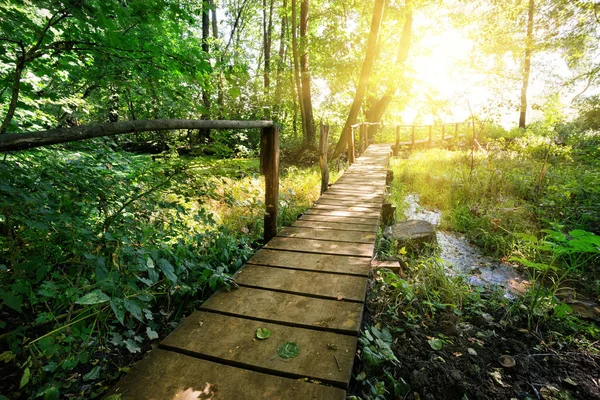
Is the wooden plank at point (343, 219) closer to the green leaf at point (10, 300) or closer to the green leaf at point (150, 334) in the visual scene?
the green leaf at point (150, 334)

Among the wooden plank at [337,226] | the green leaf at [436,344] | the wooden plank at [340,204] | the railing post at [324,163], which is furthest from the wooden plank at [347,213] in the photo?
the railing post at [324,163]

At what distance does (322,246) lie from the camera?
298 centimetres

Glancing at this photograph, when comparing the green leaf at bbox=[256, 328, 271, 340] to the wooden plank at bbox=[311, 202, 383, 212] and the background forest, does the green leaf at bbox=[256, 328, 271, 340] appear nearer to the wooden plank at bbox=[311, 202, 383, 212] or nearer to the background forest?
the background forest

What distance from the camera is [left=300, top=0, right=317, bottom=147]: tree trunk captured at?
11.7 meters

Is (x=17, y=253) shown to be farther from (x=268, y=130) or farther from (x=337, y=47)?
(x=337, y=47)

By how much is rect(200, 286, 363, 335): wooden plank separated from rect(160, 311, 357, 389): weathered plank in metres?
0.05

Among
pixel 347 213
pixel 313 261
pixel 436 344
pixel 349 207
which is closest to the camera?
pixel 436 344

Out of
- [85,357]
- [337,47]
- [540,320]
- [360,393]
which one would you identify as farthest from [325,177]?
[337,47]

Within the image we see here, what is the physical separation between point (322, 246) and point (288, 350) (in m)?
1.49

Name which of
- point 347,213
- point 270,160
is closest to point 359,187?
point 347,213

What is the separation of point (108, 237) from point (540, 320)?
360 cm

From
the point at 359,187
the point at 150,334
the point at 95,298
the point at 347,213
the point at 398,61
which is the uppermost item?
the point at 398,61

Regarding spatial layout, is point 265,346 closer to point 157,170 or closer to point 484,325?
point 157,170

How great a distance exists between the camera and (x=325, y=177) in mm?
6242
